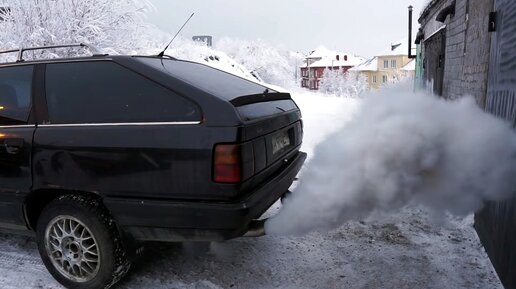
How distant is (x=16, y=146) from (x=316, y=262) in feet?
8.35

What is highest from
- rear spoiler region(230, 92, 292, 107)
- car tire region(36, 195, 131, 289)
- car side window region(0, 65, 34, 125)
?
car side window region(0, 65, 34, 125)

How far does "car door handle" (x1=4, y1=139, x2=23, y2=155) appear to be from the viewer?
3.12 m

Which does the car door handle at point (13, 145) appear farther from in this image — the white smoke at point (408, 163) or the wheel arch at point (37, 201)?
the white smoke at point (408, 163)

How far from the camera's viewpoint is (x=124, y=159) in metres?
2.79

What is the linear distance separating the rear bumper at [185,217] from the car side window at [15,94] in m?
1.05

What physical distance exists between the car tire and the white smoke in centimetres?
110

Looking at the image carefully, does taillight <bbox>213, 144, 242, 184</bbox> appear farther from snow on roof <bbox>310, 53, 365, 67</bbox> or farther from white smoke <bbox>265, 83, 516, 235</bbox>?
snow on roof <bbox>310, 53, 365, 67</bbox>

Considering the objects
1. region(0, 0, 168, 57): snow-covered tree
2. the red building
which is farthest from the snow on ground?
the red building

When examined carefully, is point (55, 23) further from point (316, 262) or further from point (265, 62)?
point (265, 62)

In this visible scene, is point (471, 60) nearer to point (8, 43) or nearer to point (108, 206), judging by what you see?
point (108, 206)

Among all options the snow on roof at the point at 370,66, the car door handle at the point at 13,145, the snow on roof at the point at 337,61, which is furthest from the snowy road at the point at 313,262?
the snow on roof at the point at 337,61

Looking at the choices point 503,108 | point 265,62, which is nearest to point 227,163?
point 503,108

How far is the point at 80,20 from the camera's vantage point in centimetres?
1456

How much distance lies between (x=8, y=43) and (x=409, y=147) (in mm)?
15387
